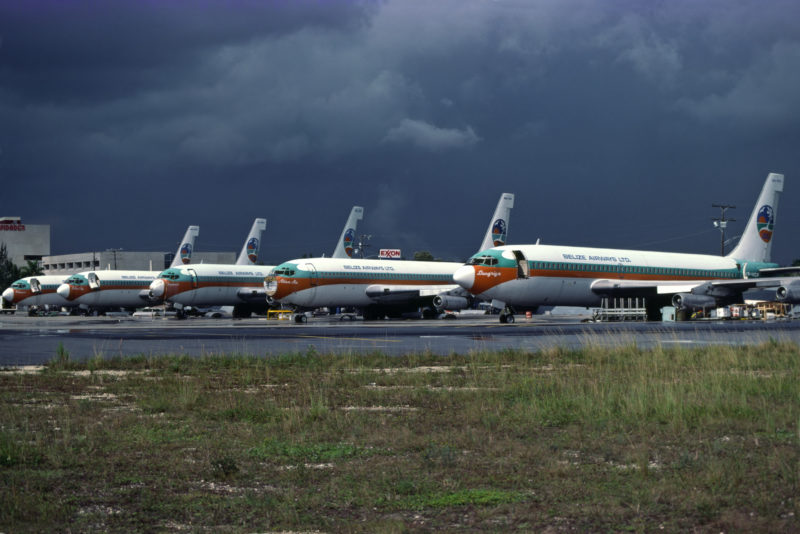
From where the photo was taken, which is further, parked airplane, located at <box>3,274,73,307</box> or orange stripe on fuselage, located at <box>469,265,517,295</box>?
parked airplane, located at <box>3,274,73,307</box>

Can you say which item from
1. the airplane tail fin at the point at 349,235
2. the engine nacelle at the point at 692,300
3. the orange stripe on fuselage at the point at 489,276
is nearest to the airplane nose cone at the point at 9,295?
the airplane tail fin at the point at 349,235

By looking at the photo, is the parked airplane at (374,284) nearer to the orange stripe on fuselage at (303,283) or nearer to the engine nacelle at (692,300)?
the orange stripe on fuselage at (303,283)

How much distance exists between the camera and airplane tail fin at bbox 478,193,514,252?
73.9 metres

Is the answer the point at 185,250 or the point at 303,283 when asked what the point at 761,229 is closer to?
the point at 303,283

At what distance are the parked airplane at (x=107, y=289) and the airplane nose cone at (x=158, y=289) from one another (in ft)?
21.3

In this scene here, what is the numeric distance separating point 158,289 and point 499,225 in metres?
31.7

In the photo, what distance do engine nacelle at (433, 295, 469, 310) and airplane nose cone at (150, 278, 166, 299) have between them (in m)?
27.2

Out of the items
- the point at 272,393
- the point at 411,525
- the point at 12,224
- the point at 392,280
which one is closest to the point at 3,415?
the point at 272,393

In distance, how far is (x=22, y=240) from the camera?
637 ft

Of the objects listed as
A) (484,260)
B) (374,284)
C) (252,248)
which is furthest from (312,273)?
(252,248)

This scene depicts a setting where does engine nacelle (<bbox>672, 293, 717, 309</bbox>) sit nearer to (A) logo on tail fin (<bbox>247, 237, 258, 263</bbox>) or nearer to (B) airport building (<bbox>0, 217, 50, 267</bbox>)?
(A) logo on tail fin (<bbox>247, 237, 258, 263</bbox>)

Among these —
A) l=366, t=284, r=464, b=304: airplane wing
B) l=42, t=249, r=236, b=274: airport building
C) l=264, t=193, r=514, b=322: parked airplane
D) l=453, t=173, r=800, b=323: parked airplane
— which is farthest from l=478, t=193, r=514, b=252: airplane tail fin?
l=42, t=249, r=236, b=274: airport building

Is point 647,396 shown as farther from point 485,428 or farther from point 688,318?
point 688,318

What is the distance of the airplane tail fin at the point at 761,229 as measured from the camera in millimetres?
64125
